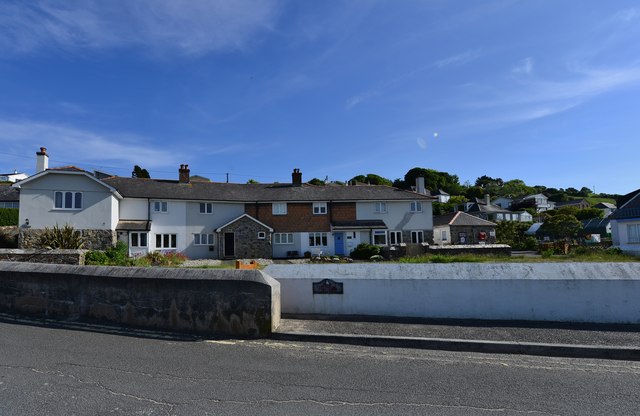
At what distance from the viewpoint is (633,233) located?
32.5m

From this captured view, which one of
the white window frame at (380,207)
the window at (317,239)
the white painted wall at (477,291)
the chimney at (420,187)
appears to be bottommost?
the white painted wall at (477,291)

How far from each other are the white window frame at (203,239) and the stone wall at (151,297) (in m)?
24.2

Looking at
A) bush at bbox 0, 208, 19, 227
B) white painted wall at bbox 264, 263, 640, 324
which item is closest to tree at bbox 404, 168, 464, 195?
bush at bbox 0, 208, 19, 227

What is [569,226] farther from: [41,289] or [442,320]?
[41,289]

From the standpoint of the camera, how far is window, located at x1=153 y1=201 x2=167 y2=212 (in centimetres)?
3181

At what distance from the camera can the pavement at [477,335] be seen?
6402 mm

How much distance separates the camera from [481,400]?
4.55 meters

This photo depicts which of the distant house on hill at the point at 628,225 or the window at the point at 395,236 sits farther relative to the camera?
the window at the point at 395,236

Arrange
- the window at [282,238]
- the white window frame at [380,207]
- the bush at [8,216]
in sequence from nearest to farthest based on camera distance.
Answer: the bush at [8,216], the window at [282,238], the white window frame at [380,207]

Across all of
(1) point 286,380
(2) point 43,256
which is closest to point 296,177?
(2) point 43,256

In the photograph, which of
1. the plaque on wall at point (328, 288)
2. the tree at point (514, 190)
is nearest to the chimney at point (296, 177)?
the plaque on wall at point (328, 288)

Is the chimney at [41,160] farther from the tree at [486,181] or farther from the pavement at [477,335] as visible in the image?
the tree at [486,181]

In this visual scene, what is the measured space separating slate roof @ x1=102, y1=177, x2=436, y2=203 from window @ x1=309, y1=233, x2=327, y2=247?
125 inches

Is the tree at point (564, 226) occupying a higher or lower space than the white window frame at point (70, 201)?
lower
